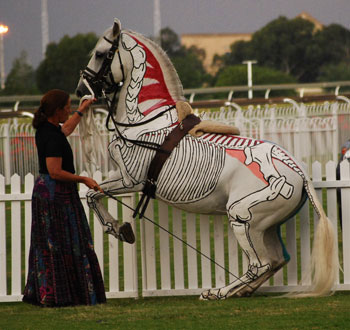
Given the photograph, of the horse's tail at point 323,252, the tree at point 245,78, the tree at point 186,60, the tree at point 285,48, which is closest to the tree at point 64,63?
the tree at point 186,60

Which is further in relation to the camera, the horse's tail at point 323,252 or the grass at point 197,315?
the horse's tail at point 323,252

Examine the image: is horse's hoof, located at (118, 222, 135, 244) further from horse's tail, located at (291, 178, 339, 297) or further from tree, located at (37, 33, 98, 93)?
tree, located at (37, 33, 98, 93)

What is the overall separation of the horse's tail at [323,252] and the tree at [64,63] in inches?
1329

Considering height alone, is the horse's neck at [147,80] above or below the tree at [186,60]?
below

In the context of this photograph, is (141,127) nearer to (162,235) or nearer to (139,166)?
(139,166)

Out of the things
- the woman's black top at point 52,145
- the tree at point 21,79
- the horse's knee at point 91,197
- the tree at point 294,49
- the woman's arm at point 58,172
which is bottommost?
the horse's knee at point 91,197

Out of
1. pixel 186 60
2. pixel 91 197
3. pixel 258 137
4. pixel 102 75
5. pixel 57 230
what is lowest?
pixel 57 230

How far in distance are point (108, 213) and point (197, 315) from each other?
4.72 ft

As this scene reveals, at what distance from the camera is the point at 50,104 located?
702 centimetres

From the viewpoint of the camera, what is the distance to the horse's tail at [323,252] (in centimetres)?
698

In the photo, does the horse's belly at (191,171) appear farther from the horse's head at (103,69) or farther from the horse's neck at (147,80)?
the horse's head at (103,69)

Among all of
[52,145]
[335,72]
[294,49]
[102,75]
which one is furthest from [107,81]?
[294,49]

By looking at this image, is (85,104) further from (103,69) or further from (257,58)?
(257,58)

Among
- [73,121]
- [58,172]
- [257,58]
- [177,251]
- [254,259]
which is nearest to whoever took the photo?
[58,172]
